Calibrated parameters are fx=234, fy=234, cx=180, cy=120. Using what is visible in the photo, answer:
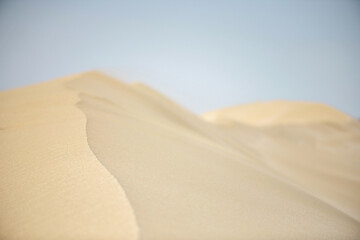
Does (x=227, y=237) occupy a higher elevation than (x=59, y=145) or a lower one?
lower

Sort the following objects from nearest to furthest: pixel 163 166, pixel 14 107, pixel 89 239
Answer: pixel 89 239 < pixel 163 166 < pixel 14 107

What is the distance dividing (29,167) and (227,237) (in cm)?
108

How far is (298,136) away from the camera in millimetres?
8469

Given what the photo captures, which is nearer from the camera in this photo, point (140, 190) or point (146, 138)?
point (140, 190)

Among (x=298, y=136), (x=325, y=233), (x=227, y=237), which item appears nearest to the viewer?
(x=227, y=237)

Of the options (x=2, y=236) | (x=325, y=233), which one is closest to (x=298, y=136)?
(x=325, y=233)

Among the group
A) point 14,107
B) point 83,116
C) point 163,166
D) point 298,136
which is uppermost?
point 298,136

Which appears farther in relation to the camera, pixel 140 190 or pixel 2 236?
pixel 140 190

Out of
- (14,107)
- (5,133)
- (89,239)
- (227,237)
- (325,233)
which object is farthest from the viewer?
(14,107)

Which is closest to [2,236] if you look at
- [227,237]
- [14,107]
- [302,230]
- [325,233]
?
[227,237]

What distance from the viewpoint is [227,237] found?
3.20 feet

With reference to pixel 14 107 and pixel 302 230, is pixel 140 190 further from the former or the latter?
pixel 14 107

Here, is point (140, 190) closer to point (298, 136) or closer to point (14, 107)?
point (14, 107)

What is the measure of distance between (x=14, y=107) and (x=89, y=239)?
104 inches
